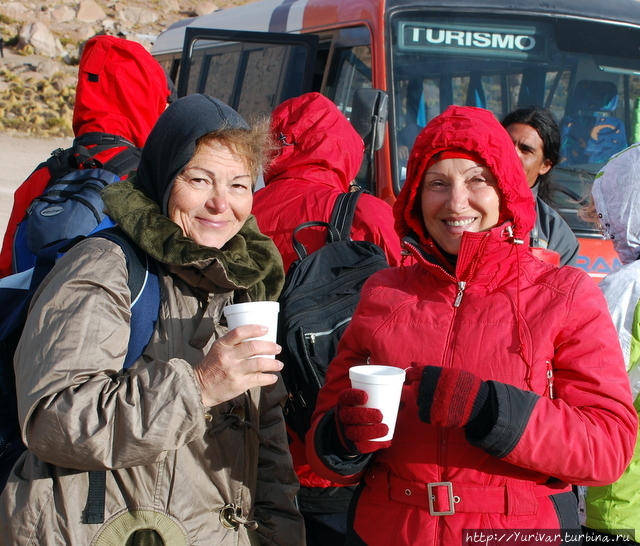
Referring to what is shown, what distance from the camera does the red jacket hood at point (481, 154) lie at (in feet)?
6.86

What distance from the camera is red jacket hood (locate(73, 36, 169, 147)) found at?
392 centimetres

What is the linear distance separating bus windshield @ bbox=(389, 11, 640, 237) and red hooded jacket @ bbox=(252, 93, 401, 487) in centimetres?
151

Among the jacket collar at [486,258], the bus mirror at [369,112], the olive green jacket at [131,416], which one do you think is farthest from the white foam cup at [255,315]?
the bus mirror at [369,112]

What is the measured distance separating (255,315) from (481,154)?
0.78 metres

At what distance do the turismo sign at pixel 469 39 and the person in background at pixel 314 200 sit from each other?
1677mm

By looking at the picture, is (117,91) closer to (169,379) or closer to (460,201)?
(460,201)

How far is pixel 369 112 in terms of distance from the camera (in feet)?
14.5

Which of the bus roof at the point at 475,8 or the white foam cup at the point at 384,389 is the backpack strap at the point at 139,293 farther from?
the bus roof at the point at 475,8

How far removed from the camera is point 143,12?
155 ft

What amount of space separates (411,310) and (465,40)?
3.68 m

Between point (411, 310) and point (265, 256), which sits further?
point (265, 256)

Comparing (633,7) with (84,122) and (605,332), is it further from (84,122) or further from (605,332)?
(605,332)

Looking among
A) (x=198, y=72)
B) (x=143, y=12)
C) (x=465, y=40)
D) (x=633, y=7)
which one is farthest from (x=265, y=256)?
(x=143, y=12)

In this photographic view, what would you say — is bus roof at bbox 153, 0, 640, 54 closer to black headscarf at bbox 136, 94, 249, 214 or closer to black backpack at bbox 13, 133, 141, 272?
black backpack at bbox 13, 133, 141, 272
